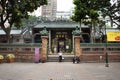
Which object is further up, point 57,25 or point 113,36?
point 57,25

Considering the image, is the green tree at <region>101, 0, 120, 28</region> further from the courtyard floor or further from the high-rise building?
the high-rise building

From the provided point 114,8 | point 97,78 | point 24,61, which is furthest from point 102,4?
point 24,61

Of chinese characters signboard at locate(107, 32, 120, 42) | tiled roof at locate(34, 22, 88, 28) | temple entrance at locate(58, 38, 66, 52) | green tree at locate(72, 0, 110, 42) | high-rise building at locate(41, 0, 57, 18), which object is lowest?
temple entrance at locate(58, 38, 66, 52)

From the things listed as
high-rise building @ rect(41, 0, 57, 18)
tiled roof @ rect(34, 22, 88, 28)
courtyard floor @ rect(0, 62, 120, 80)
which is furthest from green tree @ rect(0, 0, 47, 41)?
high-rise building @ rect(41, 0, 57, 18)

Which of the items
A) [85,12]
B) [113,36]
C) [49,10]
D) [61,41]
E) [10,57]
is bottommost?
[10,57]

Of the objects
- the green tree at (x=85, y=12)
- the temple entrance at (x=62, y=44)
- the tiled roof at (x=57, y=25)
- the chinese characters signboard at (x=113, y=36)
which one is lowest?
the temple entrance at (x=62, y=44)

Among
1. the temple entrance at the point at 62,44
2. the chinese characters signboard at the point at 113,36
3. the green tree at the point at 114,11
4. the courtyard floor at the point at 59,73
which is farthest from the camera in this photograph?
the temple entrance at the point at 62,44

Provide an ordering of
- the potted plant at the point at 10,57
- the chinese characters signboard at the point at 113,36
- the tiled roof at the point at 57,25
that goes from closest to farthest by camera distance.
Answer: the potted plant at the point at 10,57, the chinese characters signboard at the point at 113,36, the tiled roof at the point at 57,25

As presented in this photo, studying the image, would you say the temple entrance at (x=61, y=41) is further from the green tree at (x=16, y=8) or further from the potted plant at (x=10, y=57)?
the potted plant at (x=10, y=57)

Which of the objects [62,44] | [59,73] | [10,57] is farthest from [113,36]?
[62,44]

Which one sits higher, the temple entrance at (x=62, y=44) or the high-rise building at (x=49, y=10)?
the high-rise building at (x=49, y=10)

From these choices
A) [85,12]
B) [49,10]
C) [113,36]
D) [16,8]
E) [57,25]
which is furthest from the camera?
[49,10]

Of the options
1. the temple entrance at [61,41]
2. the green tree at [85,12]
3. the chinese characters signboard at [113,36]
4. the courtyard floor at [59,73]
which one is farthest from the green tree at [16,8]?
the temple entrance at [61,41]

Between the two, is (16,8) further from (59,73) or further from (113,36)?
(59,73)
